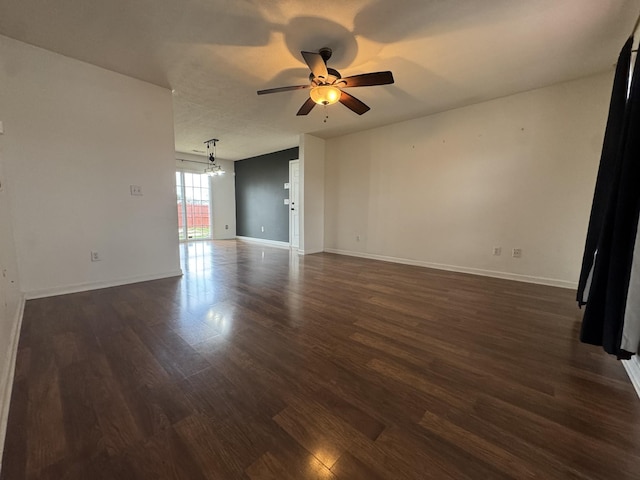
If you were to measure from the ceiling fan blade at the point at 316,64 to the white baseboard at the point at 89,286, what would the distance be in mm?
3196

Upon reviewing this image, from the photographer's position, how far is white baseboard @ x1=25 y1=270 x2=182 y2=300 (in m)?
2.71

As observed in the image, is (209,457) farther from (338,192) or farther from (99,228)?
(338,192)

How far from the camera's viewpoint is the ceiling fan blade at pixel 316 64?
2.10 meters

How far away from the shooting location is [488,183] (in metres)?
3.76

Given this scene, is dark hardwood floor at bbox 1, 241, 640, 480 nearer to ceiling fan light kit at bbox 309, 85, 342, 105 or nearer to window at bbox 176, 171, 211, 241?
ceiling fan light kit at bbox 309, 85, 342, 105

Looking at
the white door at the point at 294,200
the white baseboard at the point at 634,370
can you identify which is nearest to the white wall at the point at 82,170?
the white door at the point at 294,200

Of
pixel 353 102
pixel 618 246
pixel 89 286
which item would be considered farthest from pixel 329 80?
pixel 89 286

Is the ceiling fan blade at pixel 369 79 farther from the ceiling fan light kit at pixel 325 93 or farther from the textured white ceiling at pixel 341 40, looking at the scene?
the textured white ceiling at pixel 341 40

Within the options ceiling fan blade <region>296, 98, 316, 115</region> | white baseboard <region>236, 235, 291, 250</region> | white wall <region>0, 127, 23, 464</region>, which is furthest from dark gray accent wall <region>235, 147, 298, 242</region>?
white wall <region>0, 127, 23, 464</region>

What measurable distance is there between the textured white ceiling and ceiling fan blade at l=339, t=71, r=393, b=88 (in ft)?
1.13

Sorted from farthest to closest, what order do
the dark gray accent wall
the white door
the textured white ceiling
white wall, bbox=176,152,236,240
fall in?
white wall, bbox=176,152,236,240 < the dark gray accent wall < the white door < the textured white ceiling

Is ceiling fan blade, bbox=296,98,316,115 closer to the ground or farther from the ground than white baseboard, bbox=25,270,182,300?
farther from the ground

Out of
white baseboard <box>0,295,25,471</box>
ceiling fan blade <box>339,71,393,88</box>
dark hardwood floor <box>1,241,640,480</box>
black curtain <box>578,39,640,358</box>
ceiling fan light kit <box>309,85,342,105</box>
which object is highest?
ceiling fan blade <box>339,71,393,88</box>

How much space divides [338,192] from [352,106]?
8.93 feet
